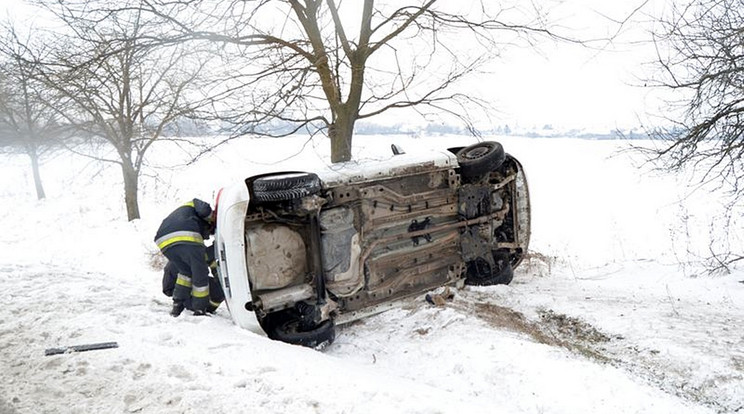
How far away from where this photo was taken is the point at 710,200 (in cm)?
1551

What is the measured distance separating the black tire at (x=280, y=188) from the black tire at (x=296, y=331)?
1.10 metres

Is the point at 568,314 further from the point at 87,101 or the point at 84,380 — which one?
the point at 87,101

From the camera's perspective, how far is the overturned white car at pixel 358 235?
411 cm

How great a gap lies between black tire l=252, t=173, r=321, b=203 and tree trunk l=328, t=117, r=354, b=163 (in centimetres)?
336

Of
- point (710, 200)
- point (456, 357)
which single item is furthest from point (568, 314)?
point (710, 200)

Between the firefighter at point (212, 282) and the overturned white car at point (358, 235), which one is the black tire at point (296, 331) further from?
the firefighter at point (212, 282)

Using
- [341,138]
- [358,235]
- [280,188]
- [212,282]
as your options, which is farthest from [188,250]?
[341,138]

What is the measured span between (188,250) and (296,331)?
1.29 m

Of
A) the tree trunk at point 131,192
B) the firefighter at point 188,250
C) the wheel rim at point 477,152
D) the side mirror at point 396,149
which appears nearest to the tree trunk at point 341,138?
the side mirror at point 396,149

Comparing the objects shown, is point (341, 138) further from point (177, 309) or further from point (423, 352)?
point (423, 352)

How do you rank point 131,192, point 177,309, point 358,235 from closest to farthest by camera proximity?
→ point 358,235
point 177,309
point 131,192

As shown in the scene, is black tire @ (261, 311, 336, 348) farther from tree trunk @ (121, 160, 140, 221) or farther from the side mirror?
tree trunk @ (121, 160, 140, 221)

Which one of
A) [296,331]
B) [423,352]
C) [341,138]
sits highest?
[341,138]

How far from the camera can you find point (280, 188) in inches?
159
